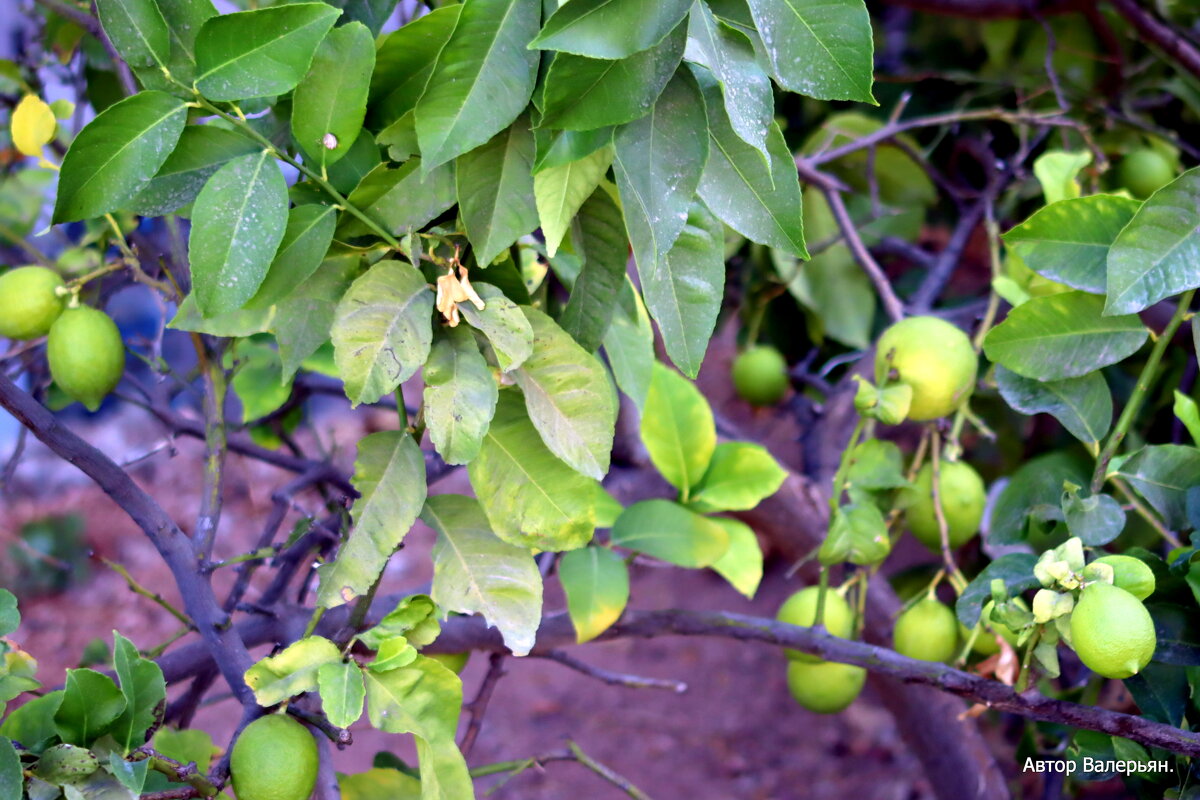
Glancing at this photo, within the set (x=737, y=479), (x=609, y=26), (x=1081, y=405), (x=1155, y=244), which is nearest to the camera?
(x=609, y=26)

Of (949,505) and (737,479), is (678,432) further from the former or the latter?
(949,505)

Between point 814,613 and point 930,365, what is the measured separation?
0.84 ft

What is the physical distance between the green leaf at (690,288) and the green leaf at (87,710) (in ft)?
1.22

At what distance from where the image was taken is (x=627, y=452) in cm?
129

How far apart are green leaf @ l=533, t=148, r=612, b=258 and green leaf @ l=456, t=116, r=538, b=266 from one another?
0.05 ft

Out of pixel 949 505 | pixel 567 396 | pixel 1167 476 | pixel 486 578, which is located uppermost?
pixel 567 396

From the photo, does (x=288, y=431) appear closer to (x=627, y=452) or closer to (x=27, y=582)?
(x=627, y=452)

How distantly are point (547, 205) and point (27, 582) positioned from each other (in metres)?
2.58

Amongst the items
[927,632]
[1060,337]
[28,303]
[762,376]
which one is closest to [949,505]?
[927,632]

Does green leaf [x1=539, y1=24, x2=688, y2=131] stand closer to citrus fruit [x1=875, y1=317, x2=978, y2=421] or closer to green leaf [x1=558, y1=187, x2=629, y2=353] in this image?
green leaf [x1=558, y1=187, x2=629, y2=353]

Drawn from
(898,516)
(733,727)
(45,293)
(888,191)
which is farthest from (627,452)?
(733,727)

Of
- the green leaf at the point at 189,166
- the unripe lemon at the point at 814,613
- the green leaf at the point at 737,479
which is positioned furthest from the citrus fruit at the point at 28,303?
the unripe lemon at the point at 814,613

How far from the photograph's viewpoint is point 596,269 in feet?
2.10

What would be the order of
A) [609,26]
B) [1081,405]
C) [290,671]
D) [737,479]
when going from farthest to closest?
[737,479] < [1081,405] < [290,671] < [609,26]
